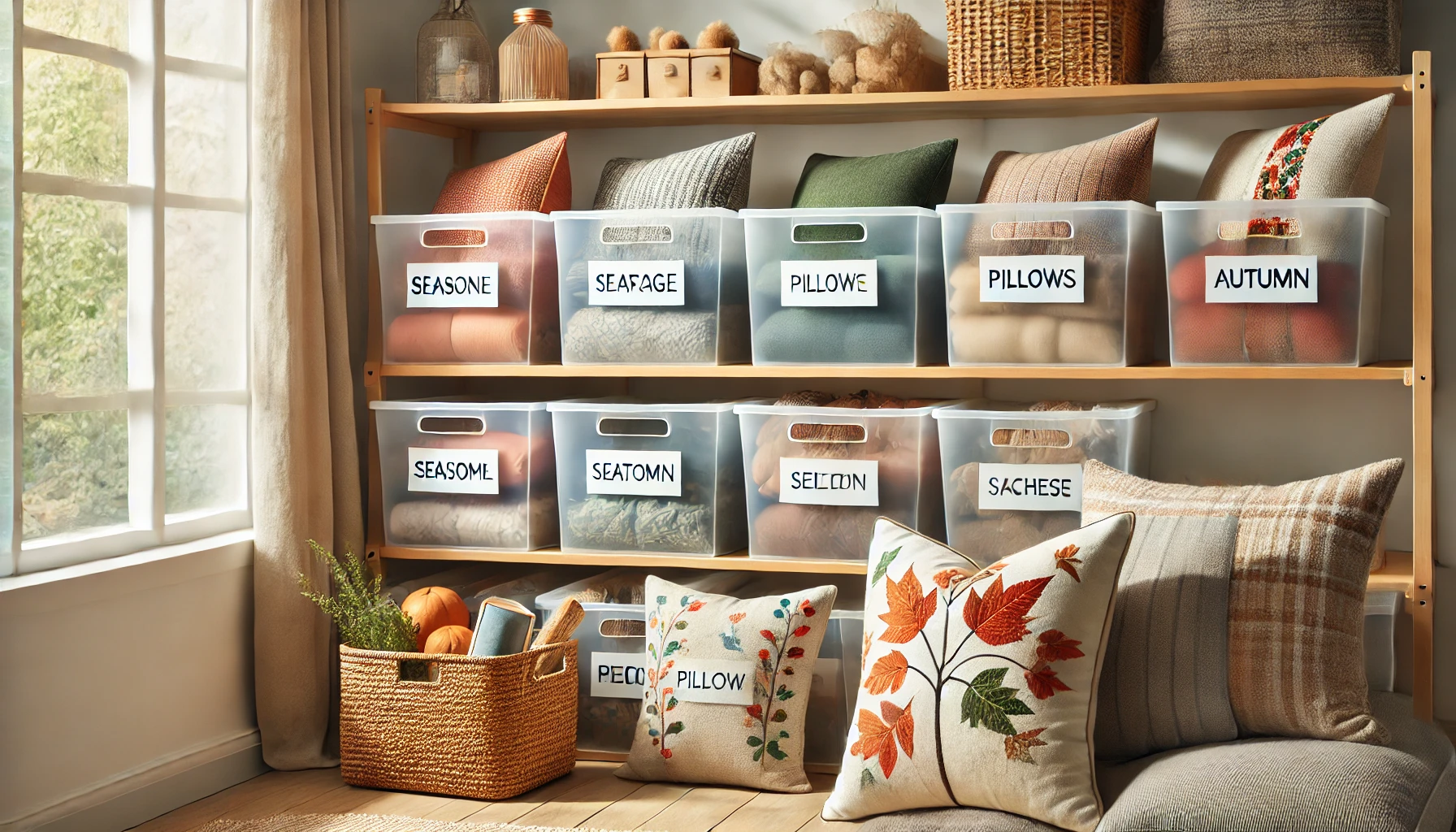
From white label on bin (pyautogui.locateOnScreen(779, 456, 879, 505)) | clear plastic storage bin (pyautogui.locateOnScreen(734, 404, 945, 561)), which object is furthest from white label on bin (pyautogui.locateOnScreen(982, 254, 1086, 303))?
white label on bin (pyautogui.locateOnScreen(779, 456, 879, 505))

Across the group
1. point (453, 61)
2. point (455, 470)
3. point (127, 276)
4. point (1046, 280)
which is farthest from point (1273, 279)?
point (127, 276)

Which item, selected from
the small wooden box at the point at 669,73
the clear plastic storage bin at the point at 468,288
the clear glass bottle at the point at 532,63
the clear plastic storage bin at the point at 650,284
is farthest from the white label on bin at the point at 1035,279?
the clear glass bottle at the point at 532,63

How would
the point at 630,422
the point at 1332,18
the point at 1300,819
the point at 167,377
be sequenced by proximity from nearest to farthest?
the point at 1300,819 → the point at 1332,18 → the point at 167,377 → the point at 630,422

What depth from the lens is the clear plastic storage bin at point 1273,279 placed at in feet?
7.20

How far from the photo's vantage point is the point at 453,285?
8.57ft

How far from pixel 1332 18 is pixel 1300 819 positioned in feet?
4.35

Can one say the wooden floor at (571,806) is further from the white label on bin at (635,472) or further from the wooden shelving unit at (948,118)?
the white label on bin at (635,472)

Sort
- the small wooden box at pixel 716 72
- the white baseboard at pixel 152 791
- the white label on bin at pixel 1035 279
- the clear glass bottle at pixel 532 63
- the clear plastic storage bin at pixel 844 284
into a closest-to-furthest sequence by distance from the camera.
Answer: the white baseboard at pixel 152 791, the white label on bin at pixel 1035 279, the clear plastic storage bin at pixel 844 284, the small wooden box at pixel 716 72, the clear glass bottle at pixel 532 63

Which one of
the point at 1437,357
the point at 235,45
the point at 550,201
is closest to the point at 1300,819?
the point at 1437,357

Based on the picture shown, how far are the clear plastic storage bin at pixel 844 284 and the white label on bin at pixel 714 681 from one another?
21.6 inches

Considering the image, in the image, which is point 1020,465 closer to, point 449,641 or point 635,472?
point 635,472

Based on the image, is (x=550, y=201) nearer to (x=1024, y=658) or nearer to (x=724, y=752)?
(x=724, y=752)

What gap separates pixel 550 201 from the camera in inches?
106

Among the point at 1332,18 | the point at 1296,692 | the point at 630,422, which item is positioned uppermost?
the point at 1332,18
